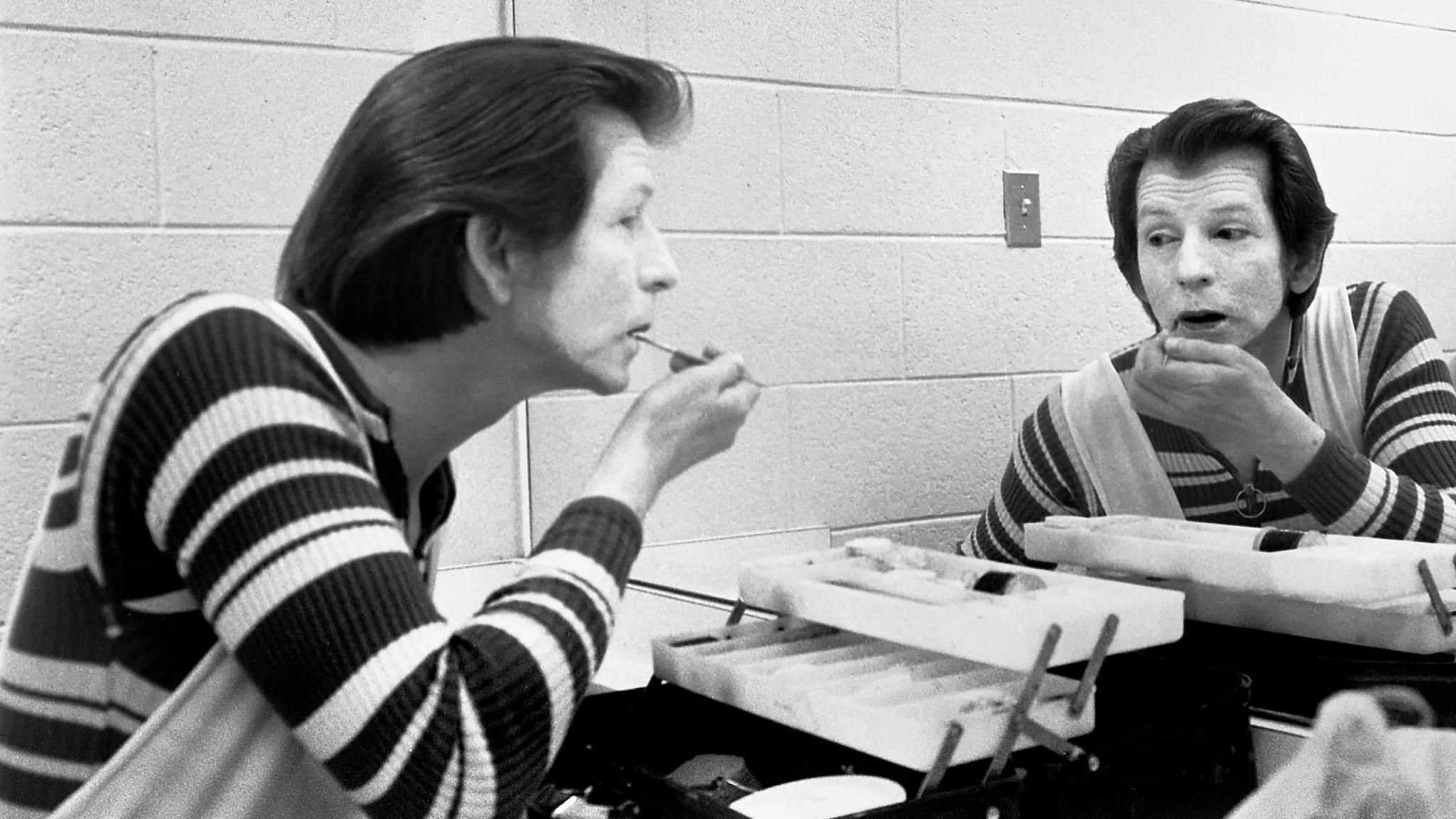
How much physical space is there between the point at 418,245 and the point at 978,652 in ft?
1.35

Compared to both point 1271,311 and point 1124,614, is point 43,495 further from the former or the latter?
point 1271,311

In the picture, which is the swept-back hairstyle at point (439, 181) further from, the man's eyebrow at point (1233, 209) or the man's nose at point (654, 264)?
the man's eyebrow at point (1233, 209)

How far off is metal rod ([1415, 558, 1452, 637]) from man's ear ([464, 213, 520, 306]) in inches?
24.5

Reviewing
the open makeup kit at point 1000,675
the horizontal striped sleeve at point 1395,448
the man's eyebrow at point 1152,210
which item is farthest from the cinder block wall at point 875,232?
the open makeup kit at point 1000,675

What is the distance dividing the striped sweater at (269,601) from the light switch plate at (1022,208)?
83 centimetres

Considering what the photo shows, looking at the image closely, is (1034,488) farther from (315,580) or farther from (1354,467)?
(315,580)

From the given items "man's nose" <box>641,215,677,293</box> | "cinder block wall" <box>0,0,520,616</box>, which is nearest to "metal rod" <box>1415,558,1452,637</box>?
"man's nose" <box>641,215,677,293</box>

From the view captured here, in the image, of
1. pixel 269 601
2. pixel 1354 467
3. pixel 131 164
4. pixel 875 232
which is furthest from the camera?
pixel 875 232

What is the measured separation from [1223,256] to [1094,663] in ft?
1.52

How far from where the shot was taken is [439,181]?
73 cm

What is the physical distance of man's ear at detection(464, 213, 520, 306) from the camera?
29.6 inches

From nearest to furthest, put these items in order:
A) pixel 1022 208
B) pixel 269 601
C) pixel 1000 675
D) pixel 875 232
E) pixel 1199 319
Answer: pixel 269 601, pixel 1000 675, pixel 1199 319, pixel 1022 208, pixel 875 232

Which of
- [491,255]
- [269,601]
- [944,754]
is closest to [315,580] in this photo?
[269,601]

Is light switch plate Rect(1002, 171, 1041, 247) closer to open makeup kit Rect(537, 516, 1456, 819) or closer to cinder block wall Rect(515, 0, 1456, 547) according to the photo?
cinder block wall Rect(515, 0, 1456, 547)
